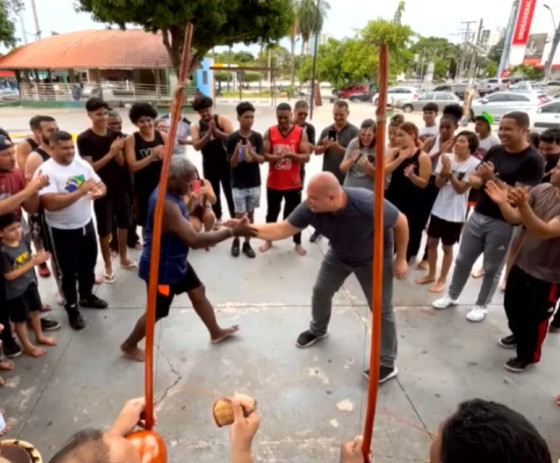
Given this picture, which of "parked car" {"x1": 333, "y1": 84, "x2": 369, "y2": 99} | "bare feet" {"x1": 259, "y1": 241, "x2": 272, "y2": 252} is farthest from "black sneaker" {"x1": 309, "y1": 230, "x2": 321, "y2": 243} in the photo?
"parked car" {"x1": 333, "y1": 84, "x2": 369, "y2": 99}

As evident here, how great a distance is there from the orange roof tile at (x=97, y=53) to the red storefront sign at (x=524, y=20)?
35599mm

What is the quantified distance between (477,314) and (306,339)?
1.66 metres

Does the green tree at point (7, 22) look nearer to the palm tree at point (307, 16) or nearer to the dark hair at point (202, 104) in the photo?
the dark hair at point (202, 104)

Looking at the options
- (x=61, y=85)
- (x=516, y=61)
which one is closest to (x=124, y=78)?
(x=61, y=85)

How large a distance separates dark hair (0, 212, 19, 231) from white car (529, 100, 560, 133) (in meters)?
15.9

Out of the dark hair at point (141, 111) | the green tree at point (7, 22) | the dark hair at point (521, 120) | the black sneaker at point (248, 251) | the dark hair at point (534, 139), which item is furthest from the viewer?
the green tree at point (7, 22)

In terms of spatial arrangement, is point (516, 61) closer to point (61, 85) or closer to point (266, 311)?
point (61, 85)

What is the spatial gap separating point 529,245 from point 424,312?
136cm

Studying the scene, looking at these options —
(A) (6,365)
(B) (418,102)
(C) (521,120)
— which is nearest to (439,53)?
(B) (418,102)

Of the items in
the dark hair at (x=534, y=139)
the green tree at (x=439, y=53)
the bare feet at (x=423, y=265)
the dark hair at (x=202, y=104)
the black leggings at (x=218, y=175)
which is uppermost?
the green tree at (x=439, y=53)

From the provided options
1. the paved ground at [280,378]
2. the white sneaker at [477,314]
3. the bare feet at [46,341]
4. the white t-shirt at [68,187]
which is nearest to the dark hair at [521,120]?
the white sneaker at [477,314]

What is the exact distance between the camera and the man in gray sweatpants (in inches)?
128

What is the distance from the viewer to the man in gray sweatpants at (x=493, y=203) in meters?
3.26

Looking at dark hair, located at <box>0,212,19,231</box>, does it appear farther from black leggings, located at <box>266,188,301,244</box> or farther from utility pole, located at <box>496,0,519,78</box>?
utility pole, located at <box>496,0,519,78</box>
